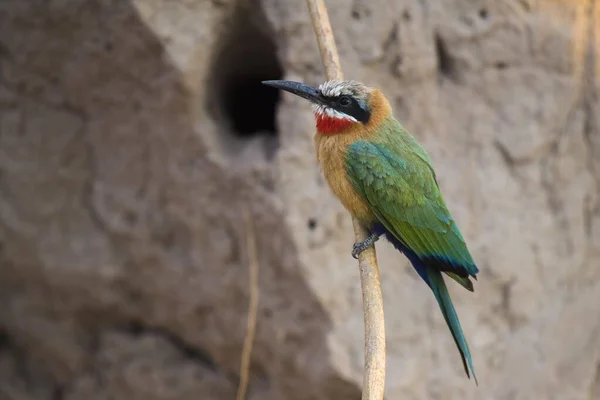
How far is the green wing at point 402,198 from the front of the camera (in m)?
2.44

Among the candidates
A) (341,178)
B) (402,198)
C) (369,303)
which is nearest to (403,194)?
(402,198)

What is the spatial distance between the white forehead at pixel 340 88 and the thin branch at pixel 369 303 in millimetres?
106

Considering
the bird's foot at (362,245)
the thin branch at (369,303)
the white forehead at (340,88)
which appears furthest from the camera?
the white forehead at (340,88)

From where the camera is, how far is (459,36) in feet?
10.3

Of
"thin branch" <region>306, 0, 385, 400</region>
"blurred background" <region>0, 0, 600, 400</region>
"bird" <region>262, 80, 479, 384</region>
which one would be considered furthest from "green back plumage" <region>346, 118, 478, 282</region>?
"blurred background" <region>0, 0, 600, 400</region>

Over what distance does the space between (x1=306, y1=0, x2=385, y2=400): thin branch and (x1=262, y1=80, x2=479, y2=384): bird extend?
0.17m

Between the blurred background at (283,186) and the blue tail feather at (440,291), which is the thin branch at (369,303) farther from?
the blurred background at (283,186)

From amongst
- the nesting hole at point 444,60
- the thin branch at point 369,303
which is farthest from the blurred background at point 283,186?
the thin branch at point 369,303

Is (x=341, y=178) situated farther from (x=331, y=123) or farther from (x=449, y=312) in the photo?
(x=449, y=312)

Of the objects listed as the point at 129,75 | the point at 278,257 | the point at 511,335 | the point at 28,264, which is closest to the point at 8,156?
the point at 28,264

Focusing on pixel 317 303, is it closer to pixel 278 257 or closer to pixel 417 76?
pixel 278 257

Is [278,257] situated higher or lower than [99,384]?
higher

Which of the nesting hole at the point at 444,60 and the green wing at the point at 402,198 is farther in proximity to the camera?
the nesting hole at the point at 444,60

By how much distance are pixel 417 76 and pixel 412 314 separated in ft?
2.56
